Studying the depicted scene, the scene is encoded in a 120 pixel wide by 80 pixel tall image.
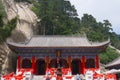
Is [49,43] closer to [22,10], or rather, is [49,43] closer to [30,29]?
[30,29]

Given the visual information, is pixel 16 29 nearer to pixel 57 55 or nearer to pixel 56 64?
pixel 56 64

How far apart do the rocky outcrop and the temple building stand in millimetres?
1725

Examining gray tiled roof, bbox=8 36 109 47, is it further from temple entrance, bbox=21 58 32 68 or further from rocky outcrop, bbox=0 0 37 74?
rocky outcrop, bbox=0 0 37 74

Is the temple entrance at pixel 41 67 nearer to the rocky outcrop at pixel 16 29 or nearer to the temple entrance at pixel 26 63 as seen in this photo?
the temple entrance at pixel 26 63

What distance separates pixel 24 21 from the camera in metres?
40.5

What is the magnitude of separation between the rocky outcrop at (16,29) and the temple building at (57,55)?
1725mm

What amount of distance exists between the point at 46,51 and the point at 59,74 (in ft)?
21.6

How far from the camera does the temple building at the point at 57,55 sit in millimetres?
28808

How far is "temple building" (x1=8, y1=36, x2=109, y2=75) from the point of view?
2881 cm

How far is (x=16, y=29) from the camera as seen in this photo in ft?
120

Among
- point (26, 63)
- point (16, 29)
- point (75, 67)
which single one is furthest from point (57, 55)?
point (16, 29)

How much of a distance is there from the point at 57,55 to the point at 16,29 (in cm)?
927

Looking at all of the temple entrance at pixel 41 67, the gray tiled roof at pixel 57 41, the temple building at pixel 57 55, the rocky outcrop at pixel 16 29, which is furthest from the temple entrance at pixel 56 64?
the rocky outcrop at pixel 16 29

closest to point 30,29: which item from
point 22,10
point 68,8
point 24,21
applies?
point 24,21
